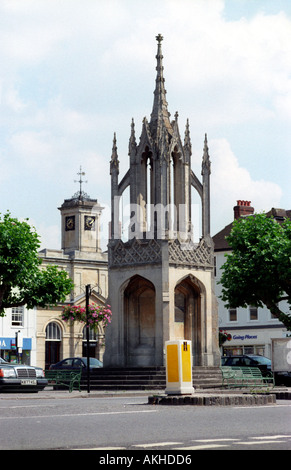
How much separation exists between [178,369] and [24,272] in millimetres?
23274

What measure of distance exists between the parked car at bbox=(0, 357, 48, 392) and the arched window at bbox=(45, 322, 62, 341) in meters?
46.1

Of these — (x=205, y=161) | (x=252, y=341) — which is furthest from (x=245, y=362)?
(x=252, y=341)

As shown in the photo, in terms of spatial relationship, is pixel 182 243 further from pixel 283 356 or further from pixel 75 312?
pixel 75 312

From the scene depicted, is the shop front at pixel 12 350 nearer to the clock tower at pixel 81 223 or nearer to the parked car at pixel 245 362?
the clock tower at pixel 81 223

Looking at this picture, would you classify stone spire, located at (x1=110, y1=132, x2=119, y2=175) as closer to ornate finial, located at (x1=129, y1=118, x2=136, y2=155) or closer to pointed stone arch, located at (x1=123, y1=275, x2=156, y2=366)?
ornate finial, located at (x1=129, y1=118, x2=136, y2=155)

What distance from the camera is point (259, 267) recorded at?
45.9 m

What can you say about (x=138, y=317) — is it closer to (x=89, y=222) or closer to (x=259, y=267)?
(x=259, y=267)

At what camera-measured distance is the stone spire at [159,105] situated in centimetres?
3962

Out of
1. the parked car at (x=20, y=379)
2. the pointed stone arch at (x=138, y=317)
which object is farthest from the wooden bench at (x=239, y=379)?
the parked car at (x=20, y=379)

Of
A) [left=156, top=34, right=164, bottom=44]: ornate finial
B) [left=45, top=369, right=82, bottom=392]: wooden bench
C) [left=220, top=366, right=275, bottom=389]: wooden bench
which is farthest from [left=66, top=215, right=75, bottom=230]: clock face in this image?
[left=220, top=366, right=275, bottom=389]: wooden bench

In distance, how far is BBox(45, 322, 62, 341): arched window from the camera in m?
79.6

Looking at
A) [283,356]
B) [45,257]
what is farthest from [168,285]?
[45,257]

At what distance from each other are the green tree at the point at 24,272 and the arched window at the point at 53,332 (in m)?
30.9

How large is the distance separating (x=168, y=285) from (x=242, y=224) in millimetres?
11160
